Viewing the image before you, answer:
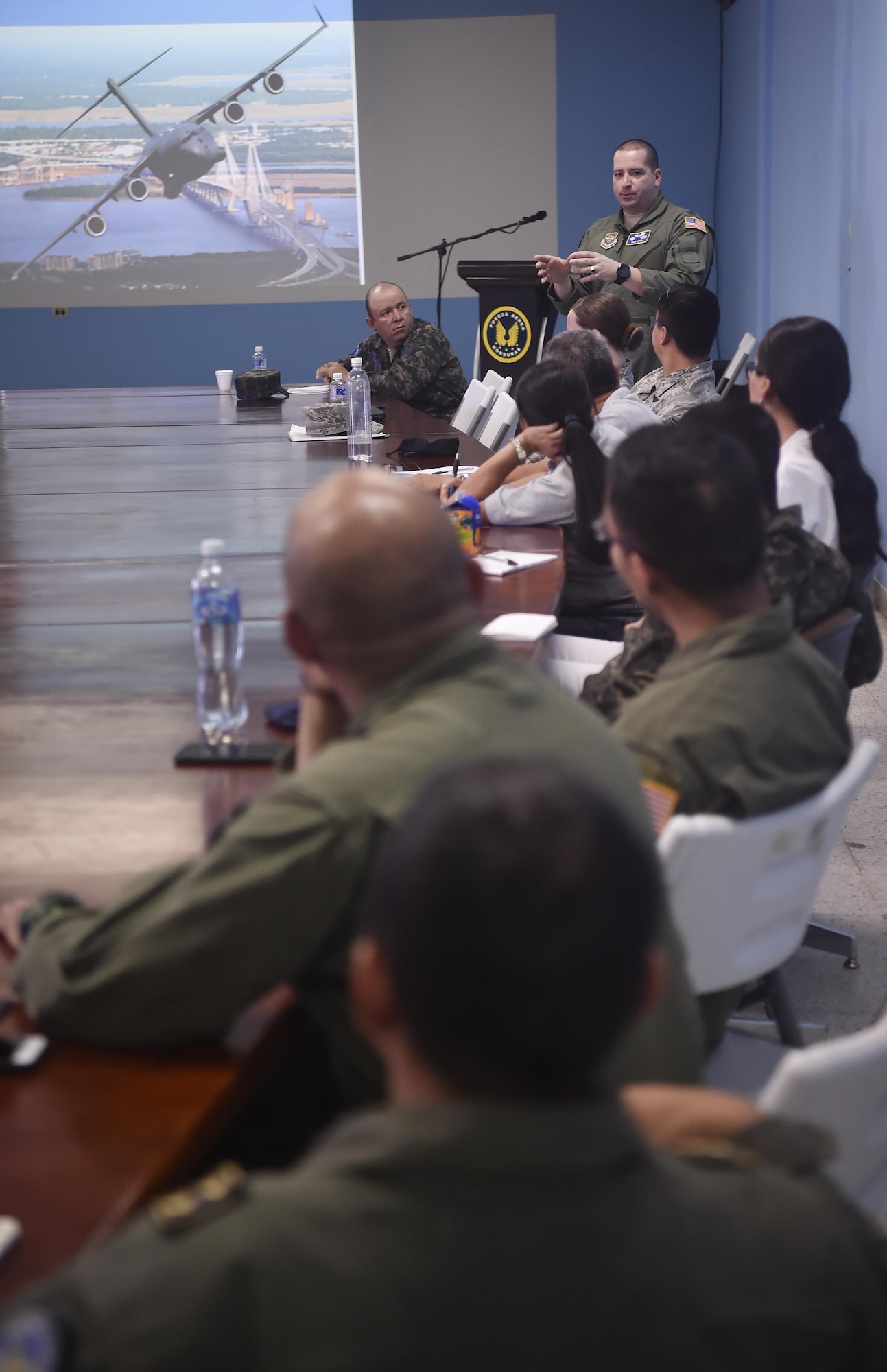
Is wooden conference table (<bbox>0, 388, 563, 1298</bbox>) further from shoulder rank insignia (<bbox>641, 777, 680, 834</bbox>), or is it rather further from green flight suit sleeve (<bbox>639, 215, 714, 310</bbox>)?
green flight suit sleeve (<bbox>639, 215, 714, 310</bbox>)

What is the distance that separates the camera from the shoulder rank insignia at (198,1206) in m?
0.65

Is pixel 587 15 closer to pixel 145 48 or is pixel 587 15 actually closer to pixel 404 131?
pixel 404 131

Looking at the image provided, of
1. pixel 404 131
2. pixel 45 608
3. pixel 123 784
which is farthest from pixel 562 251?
pixel 123 784

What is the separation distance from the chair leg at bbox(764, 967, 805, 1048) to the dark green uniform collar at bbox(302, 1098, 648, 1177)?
1.33m

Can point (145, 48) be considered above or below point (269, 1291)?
above

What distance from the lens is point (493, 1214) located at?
0.62 m

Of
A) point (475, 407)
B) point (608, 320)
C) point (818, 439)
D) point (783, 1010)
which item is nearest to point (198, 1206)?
point (783, 1010)

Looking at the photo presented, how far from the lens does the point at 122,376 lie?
8711 mm

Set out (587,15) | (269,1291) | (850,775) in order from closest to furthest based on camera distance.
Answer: (269,1291) < (850,775) < (587,15)

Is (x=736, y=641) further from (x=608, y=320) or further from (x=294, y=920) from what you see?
(x=608, y=320)

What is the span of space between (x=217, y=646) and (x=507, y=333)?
4708 millimetres

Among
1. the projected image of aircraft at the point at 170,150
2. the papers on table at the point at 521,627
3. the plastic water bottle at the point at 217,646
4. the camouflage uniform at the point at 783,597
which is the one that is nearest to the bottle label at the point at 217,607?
the plastic water bottle at the point at 217,646

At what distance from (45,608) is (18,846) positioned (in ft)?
3.71

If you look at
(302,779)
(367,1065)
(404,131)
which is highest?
(404,131)
